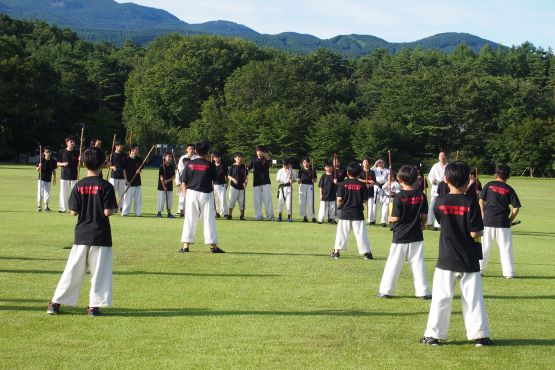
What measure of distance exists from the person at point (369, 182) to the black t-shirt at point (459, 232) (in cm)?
1372

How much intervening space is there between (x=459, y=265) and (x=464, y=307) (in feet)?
1.64

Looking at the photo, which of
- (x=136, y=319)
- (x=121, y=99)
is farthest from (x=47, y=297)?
(x=121, y=99)

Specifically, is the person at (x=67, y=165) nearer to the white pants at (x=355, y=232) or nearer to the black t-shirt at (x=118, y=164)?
the black t-shirt at (x=118, y=164)

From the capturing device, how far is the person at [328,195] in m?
23.9

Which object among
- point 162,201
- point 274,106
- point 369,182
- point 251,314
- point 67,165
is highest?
point 274,106

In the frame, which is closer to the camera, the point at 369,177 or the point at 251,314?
the point at 251,314

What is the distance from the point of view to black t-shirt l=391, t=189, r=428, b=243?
10.9m

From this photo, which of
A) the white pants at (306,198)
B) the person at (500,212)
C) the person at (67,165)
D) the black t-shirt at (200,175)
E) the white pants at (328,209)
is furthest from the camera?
the white pants at (306,198)

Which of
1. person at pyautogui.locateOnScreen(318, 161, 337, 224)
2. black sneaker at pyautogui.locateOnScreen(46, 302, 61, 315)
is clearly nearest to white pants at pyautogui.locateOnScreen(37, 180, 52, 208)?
person at pyautogui.locateOnScreen(318, 161, 337, 224)

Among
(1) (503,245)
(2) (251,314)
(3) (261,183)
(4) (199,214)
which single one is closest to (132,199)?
(3) (261,183)

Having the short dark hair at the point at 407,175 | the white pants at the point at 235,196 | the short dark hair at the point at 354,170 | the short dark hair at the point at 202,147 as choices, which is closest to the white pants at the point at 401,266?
the short dark hair at the point at 407,175

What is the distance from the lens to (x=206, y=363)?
7.45 metres

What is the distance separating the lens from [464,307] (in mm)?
8453

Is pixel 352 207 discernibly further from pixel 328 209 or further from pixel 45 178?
pixel 45 178
